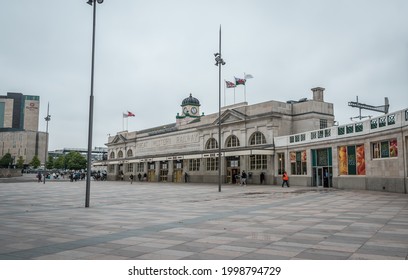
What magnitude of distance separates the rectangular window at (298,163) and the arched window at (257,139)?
583 cm

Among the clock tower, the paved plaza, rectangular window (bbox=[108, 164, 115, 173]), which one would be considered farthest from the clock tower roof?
the paved plaza

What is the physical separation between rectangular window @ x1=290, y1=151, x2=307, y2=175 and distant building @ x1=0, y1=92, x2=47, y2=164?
14787 centimetres

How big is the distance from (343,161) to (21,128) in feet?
600

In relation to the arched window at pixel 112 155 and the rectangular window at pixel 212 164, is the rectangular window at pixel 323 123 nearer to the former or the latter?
the rectangular window at pixel 212 164

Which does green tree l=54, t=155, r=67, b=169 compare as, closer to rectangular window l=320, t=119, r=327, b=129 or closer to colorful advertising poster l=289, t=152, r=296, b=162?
rectangular window l=320, t=119, r=327, b=129

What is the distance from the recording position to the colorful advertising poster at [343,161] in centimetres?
2998

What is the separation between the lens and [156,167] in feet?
204

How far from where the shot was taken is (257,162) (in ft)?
141

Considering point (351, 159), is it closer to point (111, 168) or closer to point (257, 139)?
point (257, 139)

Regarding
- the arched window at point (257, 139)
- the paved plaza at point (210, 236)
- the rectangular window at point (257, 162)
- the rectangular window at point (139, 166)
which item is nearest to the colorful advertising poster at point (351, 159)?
the rectangular window at point (257, 162)

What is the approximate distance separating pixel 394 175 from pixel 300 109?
64.6 ft
